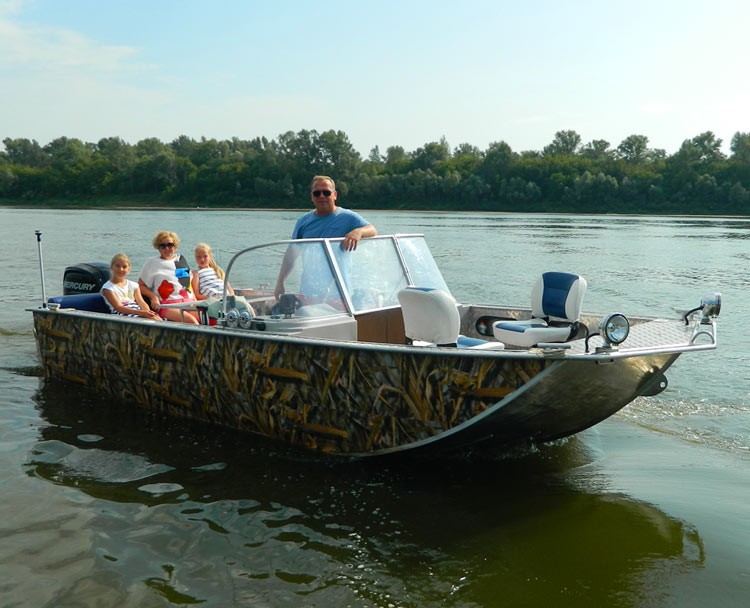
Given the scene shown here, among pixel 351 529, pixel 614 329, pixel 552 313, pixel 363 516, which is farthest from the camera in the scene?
pixel 552 313

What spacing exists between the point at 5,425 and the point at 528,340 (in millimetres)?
4489

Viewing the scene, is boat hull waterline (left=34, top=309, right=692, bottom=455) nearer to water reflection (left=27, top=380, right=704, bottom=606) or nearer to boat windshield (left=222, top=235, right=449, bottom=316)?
water reflection (left=27, top=380, right=704, bottom=606)

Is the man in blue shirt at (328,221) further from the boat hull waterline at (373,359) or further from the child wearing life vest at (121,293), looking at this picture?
the child wearing life vest at (121,293)

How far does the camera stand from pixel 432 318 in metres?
4.99

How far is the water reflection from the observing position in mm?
3889

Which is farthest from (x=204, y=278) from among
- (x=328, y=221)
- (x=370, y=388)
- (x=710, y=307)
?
(x=710, y=307)

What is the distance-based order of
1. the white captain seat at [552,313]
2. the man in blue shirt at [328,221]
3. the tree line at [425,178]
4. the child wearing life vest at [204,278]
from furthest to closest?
1. the tree line at [425,178]
2. the child wearing life vest at [204,278]
3. the man in blue shirt at [328,221]
4. the white captain seat at [552,313]

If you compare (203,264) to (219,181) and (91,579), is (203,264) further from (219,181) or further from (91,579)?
(219,181)

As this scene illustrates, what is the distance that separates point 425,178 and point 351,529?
66.4 m

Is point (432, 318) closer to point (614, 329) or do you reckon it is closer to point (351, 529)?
point (614, 329)

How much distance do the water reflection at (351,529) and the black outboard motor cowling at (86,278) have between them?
2994mm

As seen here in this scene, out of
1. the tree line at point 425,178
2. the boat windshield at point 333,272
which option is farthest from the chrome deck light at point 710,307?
the tree line at point 425,178

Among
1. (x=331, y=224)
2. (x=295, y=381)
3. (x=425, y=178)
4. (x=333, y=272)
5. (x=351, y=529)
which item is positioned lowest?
(x=351, y=529)

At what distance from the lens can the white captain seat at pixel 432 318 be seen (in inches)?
195
